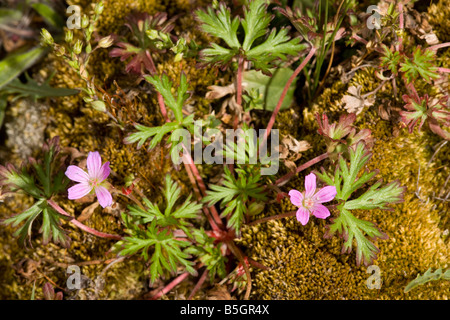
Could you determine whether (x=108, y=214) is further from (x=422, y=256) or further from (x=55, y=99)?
(x=422, y=256)

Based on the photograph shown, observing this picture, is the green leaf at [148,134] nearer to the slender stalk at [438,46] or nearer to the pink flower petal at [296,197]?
the pink flower petal at [296,197]

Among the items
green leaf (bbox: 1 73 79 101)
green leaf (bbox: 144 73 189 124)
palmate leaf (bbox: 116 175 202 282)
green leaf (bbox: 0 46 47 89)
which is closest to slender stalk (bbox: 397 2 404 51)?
green leaf (bbox: 144 73 189 124)

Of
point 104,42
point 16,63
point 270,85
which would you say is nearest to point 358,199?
point 270,85

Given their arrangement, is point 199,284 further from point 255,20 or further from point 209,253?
point 255,20

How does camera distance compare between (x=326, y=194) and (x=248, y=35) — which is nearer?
(x=326, y=194)

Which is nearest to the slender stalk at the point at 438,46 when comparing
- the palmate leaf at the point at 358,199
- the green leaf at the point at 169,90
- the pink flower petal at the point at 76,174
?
the palmate leaf at the point at 358,199

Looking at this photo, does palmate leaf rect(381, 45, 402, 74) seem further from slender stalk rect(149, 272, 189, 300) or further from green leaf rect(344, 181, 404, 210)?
slender stalk rect(149, 272, 189, 300)
